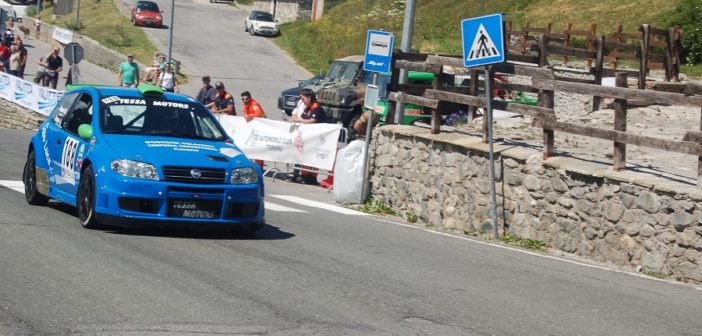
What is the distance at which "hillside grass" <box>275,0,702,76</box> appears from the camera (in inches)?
1698

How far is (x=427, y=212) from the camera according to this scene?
1597cm

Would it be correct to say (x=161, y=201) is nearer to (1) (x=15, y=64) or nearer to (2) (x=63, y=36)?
(1) (x=15, y=64)

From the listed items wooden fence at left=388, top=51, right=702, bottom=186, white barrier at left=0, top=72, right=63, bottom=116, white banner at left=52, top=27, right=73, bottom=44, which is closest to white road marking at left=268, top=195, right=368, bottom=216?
wooden fence at left=388, top=51, right=702, bottom=186

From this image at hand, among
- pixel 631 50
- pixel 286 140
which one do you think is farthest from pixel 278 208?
pixel 631 50

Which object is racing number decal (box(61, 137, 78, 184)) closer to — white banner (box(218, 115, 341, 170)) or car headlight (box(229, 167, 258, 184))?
car headlight (box(229, 167, 258, 184))

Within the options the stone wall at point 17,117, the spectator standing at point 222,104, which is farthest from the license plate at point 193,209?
the stone wall at point 17,117

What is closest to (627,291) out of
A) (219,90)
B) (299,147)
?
(299,147)

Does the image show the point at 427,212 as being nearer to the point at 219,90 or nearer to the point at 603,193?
the point at 603,193

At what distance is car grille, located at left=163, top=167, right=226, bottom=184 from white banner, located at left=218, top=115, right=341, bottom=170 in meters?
9.49

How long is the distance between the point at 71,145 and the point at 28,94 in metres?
20.9

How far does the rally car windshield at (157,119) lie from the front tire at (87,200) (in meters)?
0.65

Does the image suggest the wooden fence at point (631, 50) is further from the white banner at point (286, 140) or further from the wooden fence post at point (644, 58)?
the white banner at point (286, 140)

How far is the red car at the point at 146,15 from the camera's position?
65.6 metres

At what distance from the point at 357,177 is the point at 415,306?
9.35 metres
